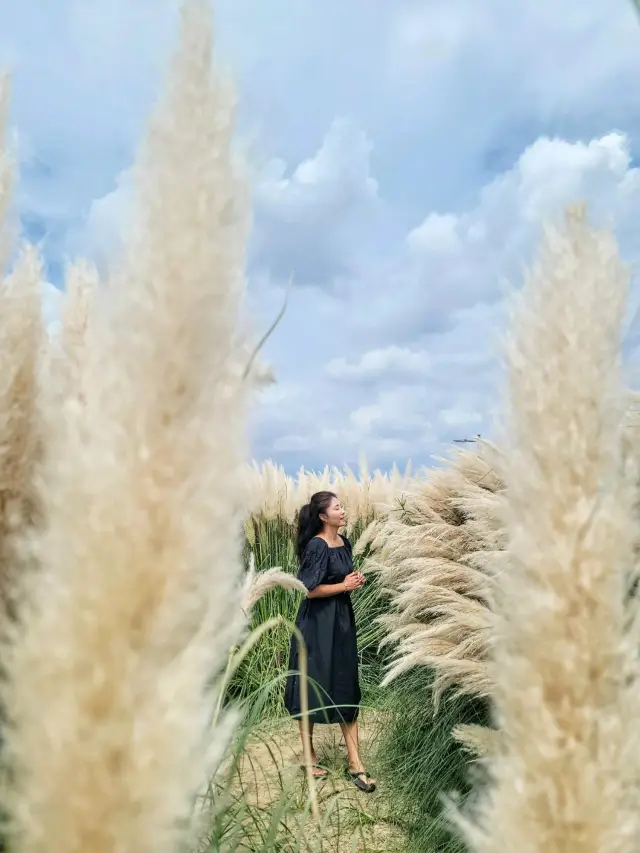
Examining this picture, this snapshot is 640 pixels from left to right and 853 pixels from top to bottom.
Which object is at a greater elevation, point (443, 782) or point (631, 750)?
point (631, 750)

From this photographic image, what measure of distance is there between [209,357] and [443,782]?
3.77 m

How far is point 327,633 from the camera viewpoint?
545 centimetres

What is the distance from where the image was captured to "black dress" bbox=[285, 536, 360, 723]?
536cm

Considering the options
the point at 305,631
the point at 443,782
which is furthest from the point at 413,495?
the point at 443,782

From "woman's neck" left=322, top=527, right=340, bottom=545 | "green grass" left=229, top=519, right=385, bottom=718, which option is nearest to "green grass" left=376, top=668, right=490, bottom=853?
"green grass" left=229, top=519, right=385, bottom=718

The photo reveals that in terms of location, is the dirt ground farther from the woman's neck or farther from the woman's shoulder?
the woman's neck

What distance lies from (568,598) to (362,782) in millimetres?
4646

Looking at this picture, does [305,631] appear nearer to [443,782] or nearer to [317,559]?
[317,559]

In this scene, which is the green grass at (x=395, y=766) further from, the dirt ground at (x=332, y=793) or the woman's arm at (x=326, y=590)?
the woman's arm at (x=326, y=590)

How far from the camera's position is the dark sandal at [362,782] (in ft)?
15.2

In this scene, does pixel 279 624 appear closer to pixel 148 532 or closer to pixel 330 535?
pixel 330 535

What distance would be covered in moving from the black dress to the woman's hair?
25 cm

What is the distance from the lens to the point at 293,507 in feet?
23.5

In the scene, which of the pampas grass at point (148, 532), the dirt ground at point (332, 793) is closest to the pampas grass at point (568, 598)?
the pampas grass at point (148, 532)
